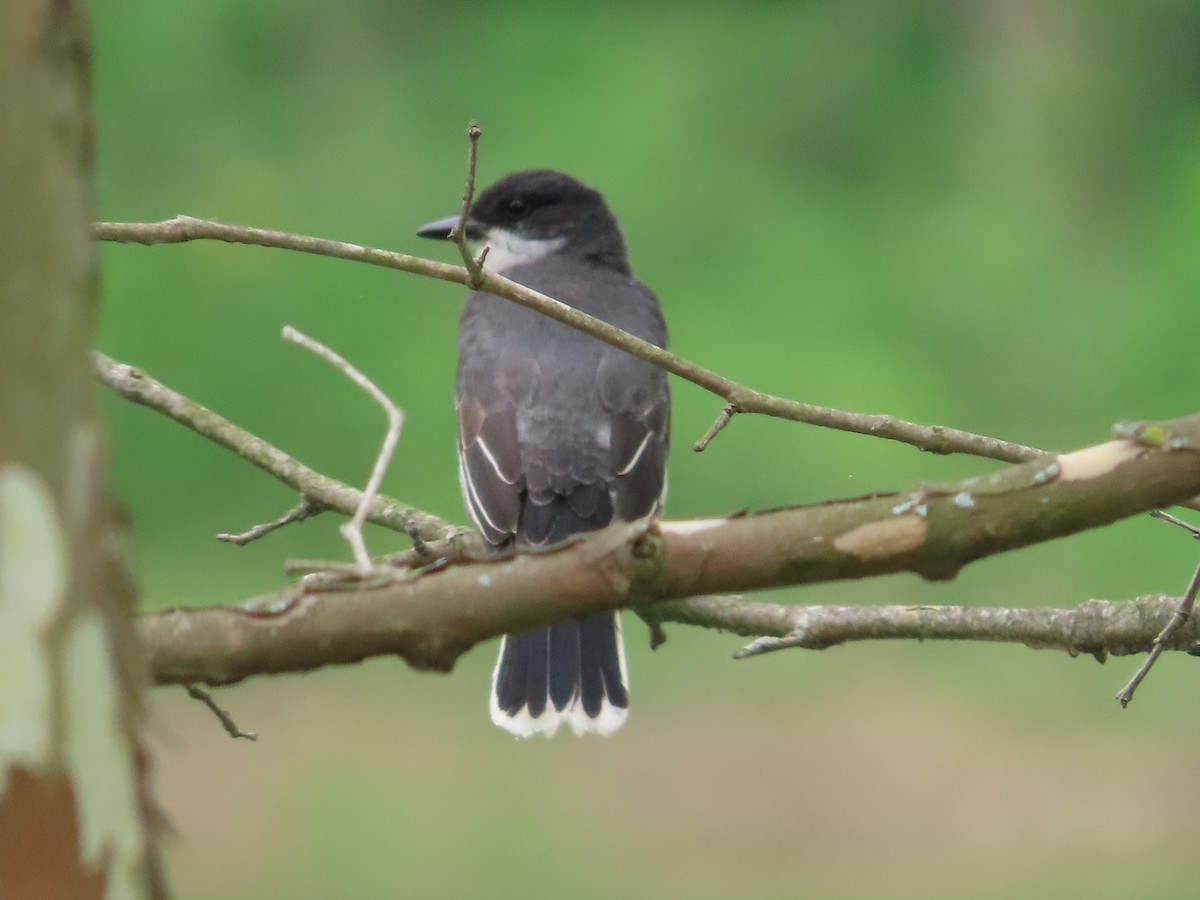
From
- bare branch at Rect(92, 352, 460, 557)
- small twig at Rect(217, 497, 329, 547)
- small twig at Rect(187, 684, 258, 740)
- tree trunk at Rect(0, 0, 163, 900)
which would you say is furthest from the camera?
bare branch at Rect(92, 352, 460, 557)

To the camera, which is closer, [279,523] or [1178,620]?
[1178,620]

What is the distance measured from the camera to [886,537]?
1.97 m

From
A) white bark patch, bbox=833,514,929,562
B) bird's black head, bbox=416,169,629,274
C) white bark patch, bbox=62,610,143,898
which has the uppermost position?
white bark patch, bbox=833,514,929,562

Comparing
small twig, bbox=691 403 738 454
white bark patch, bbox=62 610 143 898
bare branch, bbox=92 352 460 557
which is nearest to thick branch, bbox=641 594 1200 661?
small twig, bbox=691 403 738 454

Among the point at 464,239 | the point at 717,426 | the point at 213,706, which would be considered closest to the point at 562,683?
the point at 717,426

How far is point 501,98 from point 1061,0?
3.37 meters

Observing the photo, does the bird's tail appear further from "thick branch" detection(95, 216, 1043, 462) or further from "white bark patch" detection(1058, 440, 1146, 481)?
"white bark patch" detection(1058, 440, 1146, 481)

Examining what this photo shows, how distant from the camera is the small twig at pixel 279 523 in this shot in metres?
3.40

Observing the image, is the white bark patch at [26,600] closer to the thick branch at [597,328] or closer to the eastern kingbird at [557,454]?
the thick branch at [597,328]

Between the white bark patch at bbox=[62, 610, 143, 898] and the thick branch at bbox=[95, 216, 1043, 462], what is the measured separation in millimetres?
1128

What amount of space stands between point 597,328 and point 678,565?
0.77 metres

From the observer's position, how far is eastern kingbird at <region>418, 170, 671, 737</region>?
4.23m

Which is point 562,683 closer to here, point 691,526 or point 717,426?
→ point 717,426

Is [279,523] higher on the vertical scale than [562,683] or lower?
higher
